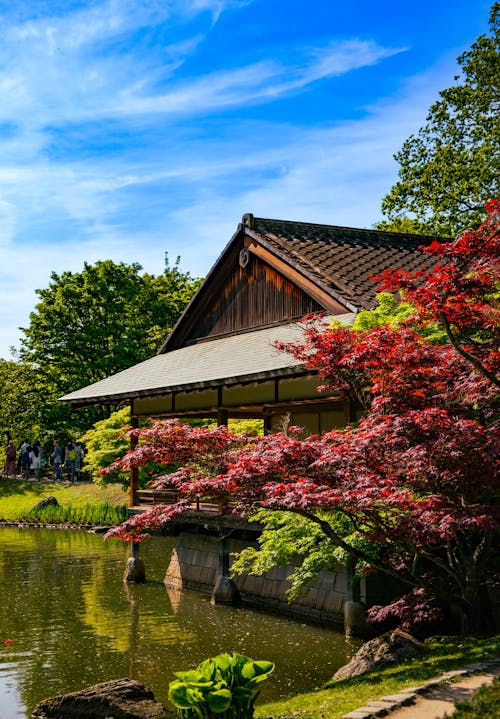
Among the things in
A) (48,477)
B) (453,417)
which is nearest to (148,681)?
(453,417)

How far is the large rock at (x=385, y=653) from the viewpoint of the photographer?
10.9 m

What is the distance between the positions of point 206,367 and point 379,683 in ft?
39.4

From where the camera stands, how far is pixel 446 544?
10.9m

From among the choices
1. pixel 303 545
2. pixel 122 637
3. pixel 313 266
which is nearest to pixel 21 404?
pixel 313 266

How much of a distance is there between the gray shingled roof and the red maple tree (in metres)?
4.40

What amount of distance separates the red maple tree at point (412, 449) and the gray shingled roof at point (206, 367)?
14.4 ft

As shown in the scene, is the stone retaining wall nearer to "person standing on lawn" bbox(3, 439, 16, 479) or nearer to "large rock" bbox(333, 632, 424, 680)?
"large rock" bbox(333, 632, 424, 680)

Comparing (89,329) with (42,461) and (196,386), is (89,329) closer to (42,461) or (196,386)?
(42,461)

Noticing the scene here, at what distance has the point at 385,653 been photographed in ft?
36.2

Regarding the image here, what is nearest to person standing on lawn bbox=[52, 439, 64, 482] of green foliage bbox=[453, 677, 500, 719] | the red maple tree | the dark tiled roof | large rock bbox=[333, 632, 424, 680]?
the dark tiled roof

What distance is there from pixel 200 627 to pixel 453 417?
9066 mm

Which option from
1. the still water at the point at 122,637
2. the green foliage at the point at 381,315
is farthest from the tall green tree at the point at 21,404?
the green foliage at the point at 381,315

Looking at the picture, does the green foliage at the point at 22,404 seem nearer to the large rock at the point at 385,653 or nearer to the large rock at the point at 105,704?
the large rock at the point at 105,704

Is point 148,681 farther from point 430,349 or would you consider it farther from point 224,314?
point 224,314
